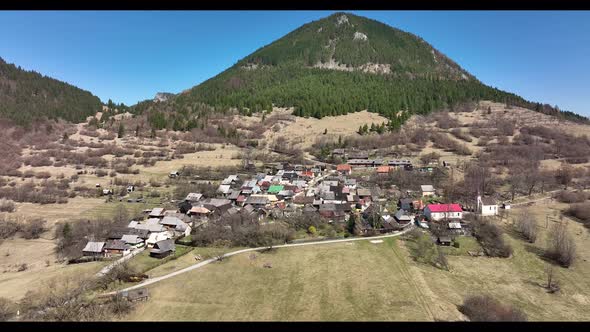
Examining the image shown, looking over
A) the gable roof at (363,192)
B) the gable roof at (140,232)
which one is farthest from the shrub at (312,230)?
the gable roof at (140,232)

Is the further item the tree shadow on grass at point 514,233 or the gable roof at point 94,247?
the tree shadow on grass at point 514,233

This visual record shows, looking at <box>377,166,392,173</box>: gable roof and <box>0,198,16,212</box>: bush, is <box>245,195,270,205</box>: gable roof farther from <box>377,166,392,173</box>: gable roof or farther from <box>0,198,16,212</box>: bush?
<box>0,198,16,212</box>: bush

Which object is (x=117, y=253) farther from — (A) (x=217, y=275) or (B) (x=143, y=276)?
(A) (x=217, y=275)

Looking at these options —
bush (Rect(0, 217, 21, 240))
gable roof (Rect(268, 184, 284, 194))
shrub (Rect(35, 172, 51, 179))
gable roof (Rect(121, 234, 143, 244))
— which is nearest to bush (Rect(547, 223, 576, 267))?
gable roof (Rect(268, 184, 284, 194))

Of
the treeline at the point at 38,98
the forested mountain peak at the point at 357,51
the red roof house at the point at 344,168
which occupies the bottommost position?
the red roof house at the point at 344,168

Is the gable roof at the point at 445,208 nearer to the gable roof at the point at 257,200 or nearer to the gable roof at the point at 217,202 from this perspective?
the gable roof at the point at 257,200

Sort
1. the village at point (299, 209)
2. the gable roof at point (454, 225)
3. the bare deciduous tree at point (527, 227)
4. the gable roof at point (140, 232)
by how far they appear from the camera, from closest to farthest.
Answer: the bare deciduous tree at point (527, 227)
the village at point (299, 209)
the gable roof at point (140, 232)
the gable roof at point (454, 225)

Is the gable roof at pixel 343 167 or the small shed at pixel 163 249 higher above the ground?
the gable roof at pixel 343 167

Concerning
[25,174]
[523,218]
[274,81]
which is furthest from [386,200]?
[274,81]

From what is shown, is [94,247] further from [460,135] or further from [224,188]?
[460,135]
